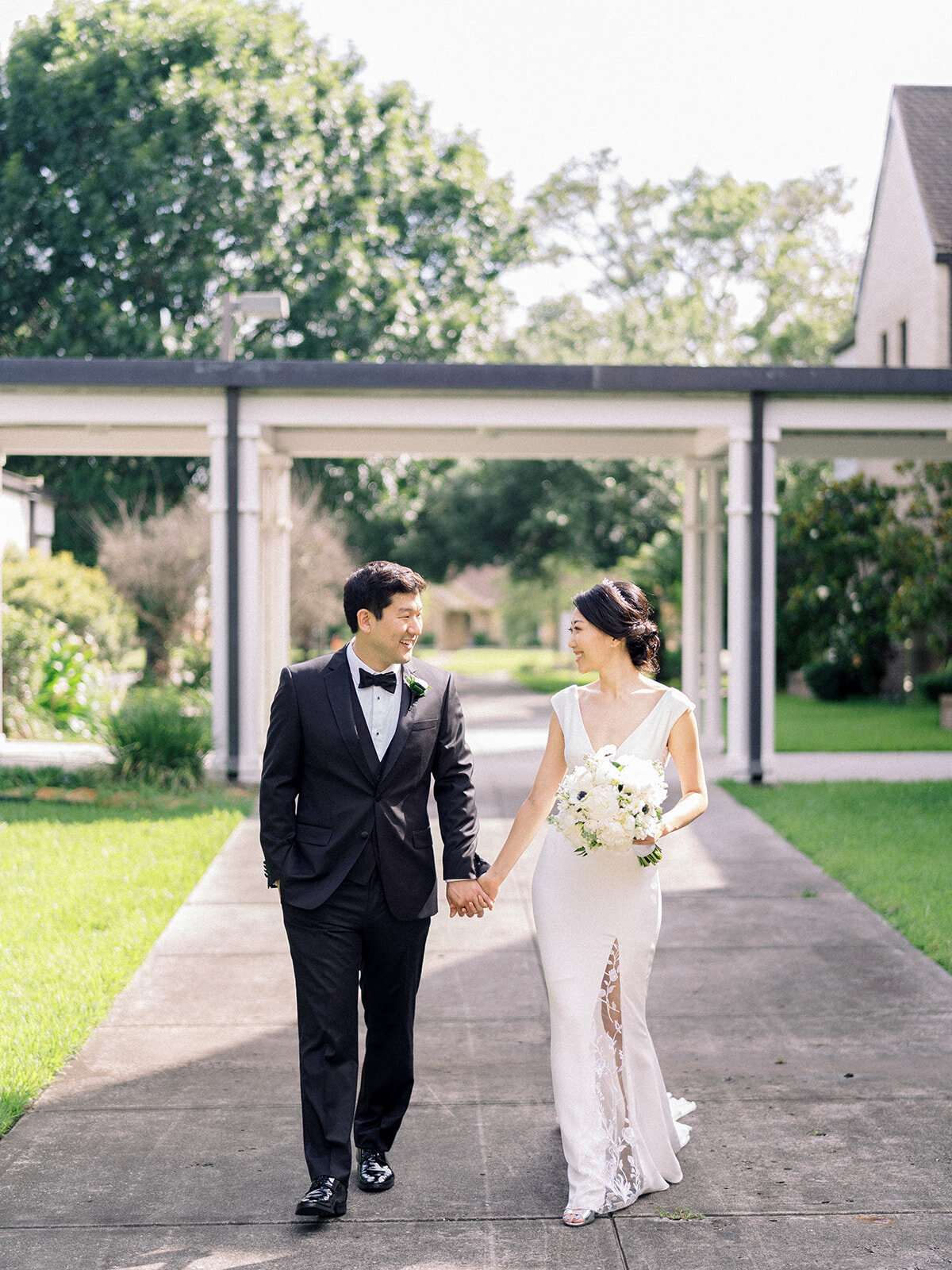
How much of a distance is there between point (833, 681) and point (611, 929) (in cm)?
2129

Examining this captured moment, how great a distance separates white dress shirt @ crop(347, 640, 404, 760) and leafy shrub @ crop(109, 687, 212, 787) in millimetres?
8168

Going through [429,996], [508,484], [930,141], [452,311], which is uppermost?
[930,141]

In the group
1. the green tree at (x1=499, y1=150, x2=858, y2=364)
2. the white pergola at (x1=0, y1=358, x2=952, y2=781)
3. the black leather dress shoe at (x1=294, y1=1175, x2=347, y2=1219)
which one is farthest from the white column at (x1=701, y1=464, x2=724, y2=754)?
the green tree at (x1=499, y1=150, x2=858, y2=364)

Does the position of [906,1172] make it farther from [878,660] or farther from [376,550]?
[376,550]

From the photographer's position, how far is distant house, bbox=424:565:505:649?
75.8 meters

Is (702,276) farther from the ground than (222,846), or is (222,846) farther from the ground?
(702,276)

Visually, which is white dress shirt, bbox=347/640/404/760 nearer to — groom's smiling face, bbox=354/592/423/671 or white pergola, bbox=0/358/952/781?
groom's smiling face, bbox=354/592/423/671

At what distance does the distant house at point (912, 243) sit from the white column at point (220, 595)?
14.8 meters

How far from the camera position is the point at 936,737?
17219mm

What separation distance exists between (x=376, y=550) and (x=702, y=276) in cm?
2015

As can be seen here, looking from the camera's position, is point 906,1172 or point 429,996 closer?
point 906,1172

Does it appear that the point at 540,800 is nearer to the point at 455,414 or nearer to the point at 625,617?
the point at 625,617

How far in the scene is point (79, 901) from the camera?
7.88 meters

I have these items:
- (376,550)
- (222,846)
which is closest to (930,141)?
(376,550)
